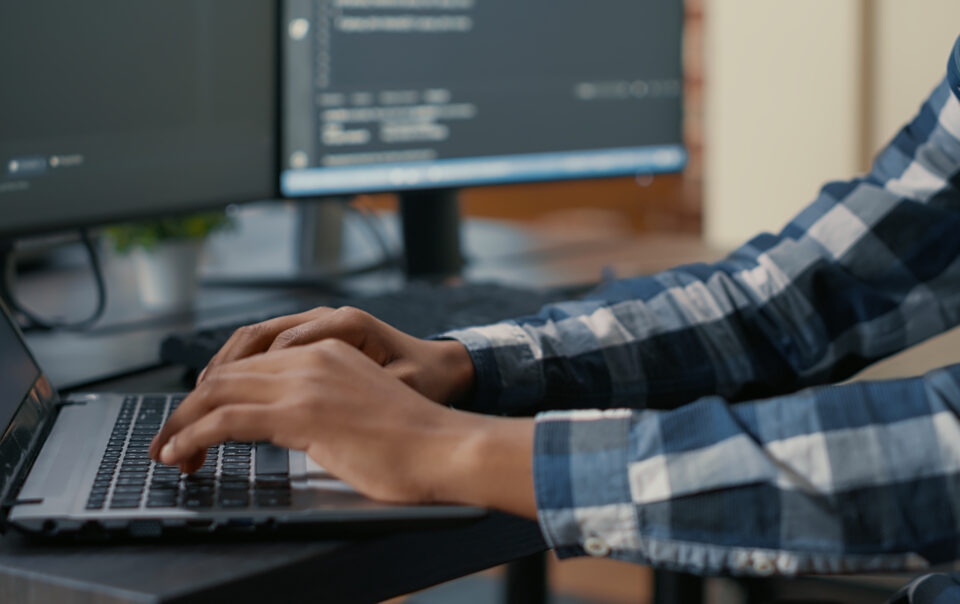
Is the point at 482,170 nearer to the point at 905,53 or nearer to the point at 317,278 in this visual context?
the point at 317,278

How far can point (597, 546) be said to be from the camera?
522mm

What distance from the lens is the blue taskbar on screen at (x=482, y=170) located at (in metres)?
1.18

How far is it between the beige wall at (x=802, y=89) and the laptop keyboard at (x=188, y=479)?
1.14 metres

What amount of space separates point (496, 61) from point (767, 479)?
2.84 ft

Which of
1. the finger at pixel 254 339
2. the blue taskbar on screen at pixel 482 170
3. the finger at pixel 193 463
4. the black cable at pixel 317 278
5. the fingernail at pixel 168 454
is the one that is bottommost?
the black cable at pixel 317 278

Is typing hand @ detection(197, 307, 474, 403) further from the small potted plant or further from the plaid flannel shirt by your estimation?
the small potted plant

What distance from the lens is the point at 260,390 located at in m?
0.54

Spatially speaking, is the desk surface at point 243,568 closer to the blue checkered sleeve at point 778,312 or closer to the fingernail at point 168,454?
the fingernail at point 168,454

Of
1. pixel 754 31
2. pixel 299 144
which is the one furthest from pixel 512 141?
pixel 754 31

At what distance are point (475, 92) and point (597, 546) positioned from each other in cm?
84

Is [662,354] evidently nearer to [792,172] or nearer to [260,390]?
[260,390]

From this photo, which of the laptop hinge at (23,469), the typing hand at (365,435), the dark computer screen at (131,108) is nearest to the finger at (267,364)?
the typing hand at (365,435)

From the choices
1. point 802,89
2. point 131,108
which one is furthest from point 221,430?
point 802,89

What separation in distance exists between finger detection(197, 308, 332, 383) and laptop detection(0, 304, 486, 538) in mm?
60
